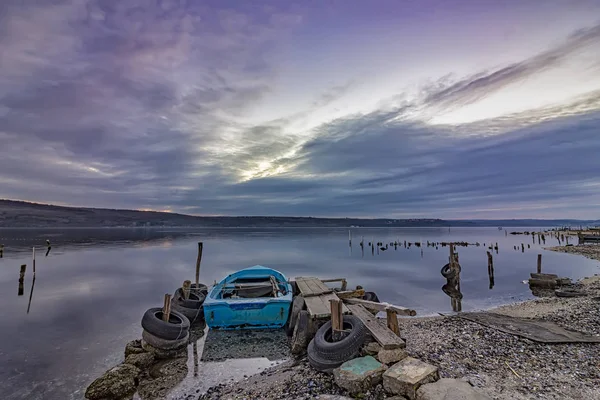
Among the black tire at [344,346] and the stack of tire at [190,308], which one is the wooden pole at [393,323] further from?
the stack of tire at [190,308]

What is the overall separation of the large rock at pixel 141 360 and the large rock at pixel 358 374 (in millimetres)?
6217

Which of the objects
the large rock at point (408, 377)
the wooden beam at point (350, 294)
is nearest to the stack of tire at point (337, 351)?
the large rock at point (408, 377)

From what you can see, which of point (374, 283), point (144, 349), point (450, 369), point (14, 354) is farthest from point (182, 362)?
point (374, 283)

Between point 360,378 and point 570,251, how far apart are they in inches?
2283

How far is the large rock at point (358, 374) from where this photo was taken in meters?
6.18

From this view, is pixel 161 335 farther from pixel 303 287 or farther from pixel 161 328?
pixel 303 287

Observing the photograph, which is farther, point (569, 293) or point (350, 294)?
point (569, 293)

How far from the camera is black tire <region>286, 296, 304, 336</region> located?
12295 millimetres

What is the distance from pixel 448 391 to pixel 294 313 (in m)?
7.94

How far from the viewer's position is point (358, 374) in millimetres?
6316

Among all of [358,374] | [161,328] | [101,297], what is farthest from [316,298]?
[101,297]

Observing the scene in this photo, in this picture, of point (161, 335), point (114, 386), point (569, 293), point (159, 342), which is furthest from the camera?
point (569, 293)

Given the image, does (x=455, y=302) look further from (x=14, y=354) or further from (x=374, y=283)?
(x=14, y=354)

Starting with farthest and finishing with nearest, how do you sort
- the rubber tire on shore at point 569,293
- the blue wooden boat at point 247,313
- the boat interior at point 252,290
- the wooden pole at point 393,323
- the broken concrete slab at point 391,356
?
the rubber tire on shore at point 569,293 → the boat interior at point 252,290 → the blue wooden boat at point 247,313 → the wooden pole at point 393,323 → the broken concrete slab at point 391,356
